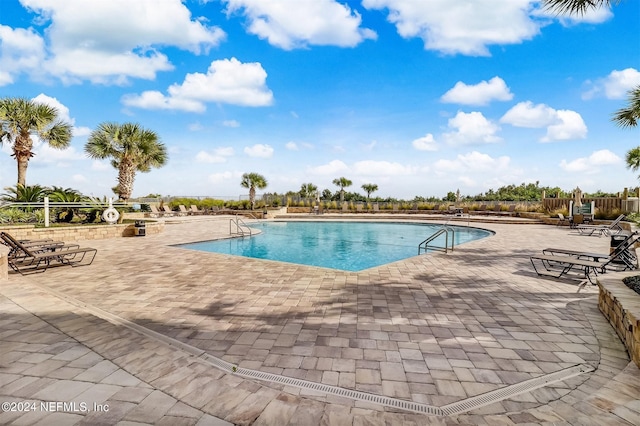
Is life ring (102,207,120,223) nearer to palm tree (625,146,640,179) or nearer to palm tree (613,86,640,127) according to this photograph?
palm tree (613,86,640,127)

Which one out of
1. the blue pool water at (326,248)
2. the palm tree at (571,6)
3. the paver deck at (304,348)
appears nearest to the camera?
the paver deck at (304,348)

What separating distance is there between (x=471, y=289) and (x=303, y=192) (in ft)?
108

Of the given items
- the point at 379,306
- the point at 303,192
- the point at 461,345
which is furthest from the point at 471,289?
the point at 303,192

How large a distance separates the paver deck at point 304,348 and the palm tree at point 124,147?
40.5ft

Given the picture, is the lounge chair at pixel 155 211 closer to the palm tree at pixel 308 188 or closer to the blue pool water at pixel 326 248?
the blue pool water at pixel 326 248

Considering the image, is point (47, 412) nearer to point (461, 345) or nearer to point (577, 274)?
point (461, 345)

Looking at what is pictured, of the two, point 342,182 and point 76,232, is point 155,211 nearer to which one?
point 76,232

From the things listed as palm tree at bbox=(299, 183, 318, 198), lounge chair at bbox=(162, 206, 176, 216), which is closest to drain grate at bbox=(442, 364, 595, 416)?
lounge chair at bbox=(162, 206, 176, 216)

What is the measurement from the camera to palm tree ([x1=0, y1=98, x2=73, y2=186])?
15.1 meters

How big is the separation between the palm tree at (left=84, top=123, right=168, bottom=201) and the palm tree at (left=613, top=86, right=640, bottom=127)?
21133mm

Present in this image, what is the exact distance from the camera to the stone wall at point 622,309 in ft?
9.14

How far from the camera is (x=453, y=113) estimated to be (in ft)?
69.9

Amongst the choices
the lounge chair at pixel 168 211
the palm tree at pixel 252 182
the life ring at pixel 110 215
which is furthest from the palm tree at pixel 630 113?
the lounge chair at pixel 168 211

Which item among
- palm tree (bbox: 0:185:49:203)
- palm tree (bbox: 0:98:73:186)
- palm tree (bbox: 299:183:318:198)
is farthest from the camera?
palm tree (bbox: 299:183:318:198)
